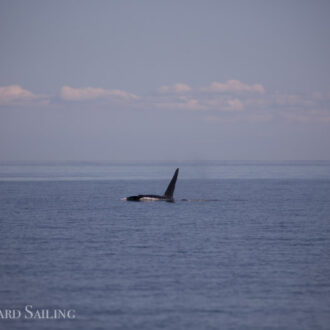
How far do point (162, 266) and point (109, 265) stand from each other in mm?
3459

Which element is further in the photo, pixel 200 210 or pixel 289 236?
pixel 200 210

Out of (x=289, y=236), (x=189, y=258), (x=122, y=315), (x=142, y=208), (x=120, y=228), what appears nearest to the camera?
(x=122, y=315)

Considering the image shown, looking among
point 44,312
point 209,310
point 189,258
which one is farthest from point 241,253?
point 44,312

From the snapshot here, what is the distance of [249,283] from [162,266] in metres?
6.59

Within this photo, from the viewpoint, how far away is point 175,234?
5206cm

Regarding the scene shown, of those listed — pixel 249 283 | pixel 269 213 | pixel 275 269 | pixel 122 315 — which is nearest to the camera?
pixel 122 315

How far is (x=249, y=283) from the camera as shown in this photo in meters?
32.7

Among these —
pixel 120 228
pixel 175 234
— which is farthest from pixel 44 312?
pixel 120 228

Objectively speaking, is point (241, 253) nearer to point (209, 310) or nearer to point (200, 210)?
point (209, 310)

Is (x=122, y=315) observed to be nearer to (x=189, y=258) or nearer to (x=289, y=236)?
(x=189, y=258)

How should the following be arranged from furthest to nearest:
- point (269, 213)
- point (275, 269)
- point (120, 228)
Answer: point (269, 213) → point (120, 228) → point (275, 269)

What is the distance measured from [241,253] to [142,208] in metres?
37.6

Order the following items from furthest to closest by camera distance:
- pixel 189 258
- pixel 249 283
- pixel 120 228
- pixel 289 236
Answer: pixel 120 228, pixel 289 236, pixel 189 258, pixel 249 283

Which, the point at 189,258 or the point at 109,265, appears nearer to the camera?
the point at 109,265
